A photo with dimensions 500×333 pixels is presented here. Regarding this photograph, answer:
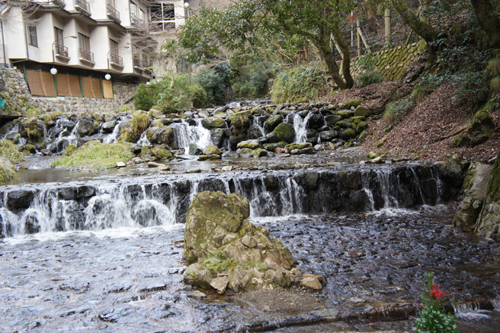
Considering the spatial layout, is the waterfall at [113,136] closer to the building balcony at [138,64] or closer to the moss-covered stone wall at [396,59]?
the moss-covered stone wall at [396,59]

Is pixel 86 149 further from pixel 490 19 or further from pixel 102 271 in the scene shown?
pixel 490 19

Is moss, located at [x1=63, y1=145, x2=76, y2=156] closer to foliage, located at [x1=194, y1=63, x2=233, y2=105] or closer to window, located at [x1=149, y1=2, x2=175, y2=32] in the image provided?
foliage, located at [x1=194, y1=63, x2=233, y2=105]

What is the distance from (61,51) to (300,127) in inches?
715

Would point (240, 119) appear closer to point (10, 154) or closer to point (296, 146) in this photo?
point (296, 146)

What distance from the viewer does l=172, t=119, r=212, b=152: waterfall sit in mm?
14963

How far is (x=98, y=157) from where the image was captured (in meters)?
12.9

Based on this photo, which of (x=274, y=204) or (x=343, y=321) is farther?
(x=274, y=204)

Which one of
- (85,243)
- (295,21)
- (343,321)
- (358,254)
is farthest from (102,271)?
(295,21)

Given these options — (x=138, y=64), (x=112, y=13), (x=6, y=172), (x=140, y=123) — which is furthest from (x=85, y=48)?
(x=6, y=172)

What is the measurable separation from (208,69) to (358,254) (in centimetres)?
2555

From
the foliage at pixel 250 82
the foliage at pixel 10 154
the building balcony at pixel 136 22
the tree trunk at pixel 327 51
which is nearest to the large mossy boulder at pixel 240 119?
the tree trunk at pixel 327 51

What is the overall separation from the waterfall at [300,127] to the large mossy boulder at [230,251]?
9.50 metres

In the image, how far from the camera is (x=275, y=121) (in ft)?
48.1

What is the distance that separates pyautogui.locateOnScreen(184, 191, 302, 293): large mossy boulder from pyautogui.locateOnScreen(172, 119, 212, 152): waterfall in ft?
32.0
